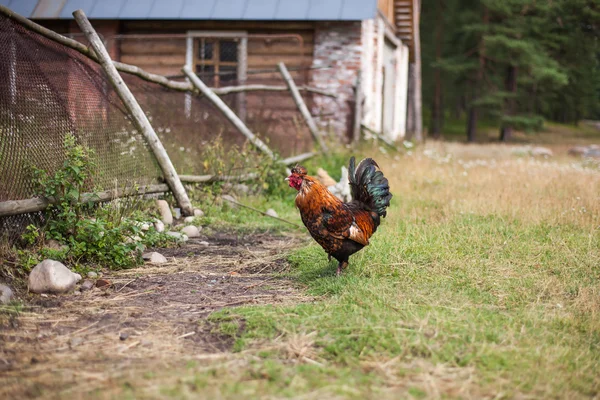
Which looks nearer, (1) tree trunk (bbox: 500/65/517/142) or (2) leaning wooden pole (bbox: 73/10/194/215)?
(2) leaning wooden pole (bbox: 73/10/194/215)

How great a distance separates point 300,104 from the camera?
1068 centimetres

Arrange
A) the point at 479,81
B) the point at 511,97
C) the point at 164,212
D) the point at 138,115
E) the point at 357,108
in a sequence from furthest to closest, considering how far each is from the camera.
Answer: the point at 479,81 → the point at 511,97 → the point at 357,108 → the point at 164,212 → the point at 138,115

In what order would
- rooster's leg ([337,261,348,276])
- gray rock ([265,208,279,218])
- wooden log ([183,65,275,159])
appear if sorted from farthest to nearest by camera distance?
wooden log ([183,65,275,159])
gray rock ([265,208,279,218])
rooster's leg ([337,261,348,276])

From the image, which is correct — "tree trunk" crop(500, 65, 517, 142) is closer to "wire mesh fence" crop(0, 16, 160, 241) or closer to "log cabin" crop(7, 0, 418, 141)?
"log cabin" crop(7, 0, 418, 141)

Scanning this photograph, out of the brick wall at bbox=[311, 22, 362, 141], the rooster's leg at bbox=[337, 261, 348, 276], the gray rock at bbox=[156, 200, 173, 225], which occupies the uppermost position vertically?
the brick wall at bbox=[311, 22, 362, 141]

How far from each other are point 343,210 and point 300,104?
634cm

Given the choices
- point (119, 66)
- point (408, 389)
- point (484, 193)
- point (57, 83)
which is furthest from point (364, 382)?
point (484, 193)

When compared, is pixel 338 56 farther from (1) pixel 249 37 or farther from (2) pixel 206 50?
(2) pixel 206 50

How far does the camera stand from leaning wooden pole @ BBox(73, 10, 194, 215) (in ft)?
19.9

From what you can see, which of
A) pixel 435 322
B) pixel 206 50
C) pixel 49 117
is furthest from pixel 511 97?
pixel 435 322

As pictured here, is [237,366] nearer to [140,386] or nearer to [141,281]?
[140,386]

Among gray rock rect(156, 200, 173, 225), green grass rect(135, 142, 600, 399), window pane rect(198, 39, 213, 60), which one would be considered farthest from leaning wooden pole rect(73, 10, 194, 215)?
window pane rect(198, 39, 213, 60)

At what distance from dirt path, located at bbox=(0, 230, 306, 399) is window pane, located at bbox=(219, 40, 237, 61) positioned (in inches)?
325

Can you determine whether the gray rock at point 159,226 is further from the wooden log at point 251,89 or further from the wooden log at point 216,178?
the wooden log at point 251,89
